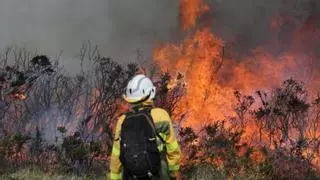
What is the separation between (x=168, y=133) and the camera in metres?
5.84

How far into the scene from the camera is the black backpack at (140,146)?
19.0 feet

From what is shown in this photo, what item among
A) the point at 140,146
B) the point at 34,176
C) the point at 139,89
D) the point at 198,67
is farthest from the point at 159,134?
the point at 198,67

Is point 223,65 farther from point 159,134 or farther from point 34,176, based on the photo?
point 159,134

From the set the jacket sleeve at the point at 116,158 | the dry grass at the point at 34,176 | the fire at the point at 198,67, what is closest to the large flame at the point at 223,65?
the fire at the point at 198,67

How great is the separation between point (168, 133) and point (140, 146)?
32cm

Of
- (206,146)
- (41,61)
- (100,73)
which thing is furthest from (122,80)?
(206,146)

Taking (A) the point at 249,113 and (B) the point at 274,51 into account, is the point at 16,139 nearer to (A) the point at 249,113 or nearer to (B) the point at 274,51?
(A) the point at 249,113

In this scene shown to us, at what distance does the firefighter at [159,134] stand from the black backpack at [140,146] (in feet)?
0.17

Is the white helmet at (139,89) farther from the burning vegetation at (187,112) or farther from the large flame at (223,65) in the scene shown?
the large flame at (223,65)

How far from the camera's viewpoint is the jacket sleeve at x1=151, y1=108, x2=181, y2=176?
5.82m

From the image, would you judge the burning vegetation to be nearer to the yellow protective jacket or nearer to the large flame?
the large flame

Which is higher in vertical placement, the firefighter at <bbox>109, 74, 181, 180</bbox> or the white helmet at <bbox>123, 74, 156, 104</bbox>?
the white helmet at <bbox>123, 74, 156, 104</bbox>

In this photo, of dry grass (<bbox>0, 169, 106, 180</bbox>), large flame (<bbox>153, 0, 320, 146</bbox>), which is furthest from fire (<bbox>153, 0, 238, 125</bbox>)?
dry grass (<bbox>0, 169, 106, 180</bbox>)

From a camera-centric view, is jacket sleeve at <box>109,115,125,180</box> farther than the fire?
No
